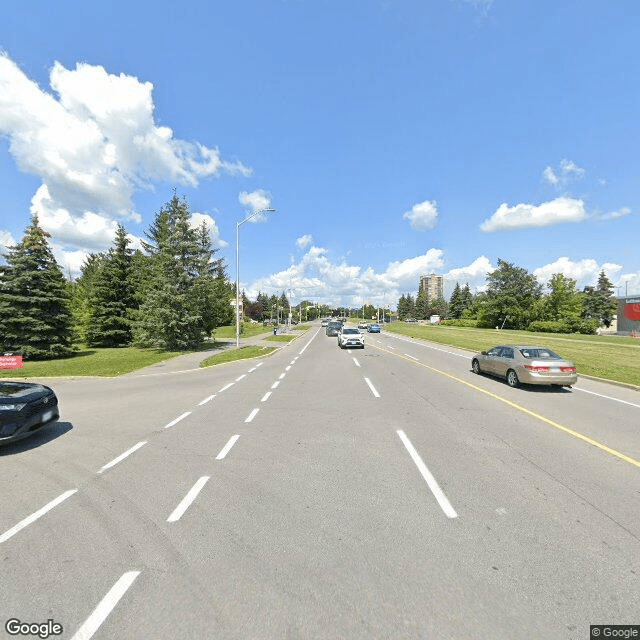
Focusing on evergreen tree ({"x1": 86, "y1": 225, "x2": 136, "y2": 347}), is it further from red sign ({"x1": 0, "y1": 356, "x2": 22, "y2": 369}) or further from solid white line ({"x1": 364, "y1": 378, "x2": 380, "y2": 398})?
solid white line ({"x1": 364, "y1": 378, "x2": 380, "y2": 398})

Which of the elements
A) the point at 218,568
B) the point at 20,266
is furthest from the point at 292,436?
the point at 20,266

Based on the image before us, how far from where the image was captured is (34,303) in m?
22.5

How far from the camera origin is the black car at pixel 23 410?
20.0 ft

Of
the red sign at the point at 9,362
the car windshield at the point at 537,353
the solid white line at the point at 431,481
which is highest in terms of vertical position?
the car windshield at the point at 537,353

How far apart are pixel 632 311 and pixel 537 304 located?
44.3 ft

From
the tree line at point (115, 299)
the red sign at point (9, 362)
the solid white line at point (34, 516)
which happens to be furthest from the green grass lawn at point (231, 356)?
the solid white line at point (34, 516)

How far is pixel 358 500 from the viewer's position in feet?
14.5

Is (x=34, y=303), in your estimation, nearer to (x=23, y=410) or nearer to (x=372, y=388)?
(x=23, y=410)

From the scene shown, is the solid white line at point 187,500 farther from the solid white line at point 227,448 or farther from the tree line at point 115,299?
the tree line at point 115,299

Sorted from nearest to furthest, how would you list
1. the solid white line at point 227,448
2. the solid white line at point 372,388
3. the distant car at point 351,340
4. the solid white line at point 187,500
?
the solid white line at point 187,500 < the solid white line at point 227,448 < the solid white line at point 372,388 < the distant car at point 351,340

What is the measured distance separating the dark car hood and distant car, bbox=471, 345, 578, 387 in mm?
13227

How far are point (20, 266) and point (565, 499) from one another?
98.7 feet

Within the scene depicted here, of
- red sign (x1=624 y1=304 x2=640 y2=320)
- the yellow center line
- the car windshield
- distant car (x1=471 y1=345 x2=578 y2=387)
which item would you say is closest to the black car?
the yellow center line

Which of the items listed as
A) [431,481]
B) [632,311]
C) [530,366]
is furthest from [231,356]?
[632,311]
